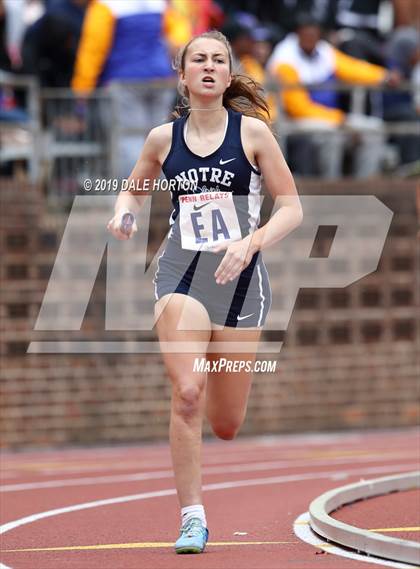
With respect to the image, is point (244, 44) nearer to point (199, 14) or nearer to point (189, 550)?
point (199, 14)

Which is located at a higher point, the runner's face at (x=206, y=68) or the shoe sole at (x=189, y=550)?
the runner's face at (x=206, y=68)

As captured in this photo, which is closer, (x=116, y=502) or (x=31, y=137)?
(x=116, y=502)

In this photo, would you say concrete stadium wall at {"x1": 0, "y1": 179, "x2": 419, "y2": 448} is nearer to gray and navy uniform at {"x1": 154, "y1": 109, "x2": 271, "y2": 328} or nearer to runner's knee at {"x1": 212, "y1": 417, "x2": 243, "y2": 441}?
runner's knee at {"x1": 212, "y1": 417, "x2": 243, "y2": 441}

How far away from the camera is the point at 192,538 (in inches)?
292

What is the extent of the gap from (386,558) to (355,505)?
2.58m

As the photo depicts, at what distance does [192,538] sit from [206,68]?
2435 mm

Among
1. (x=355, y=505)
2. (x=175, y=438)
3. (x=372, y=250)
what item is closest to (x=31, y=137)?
(x=372, y=250)

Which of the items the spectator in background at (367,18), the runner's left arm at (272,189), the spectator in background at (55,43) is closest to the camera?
the runner's left arm at (272,189)

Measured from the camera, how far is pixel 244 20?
17.0 metres

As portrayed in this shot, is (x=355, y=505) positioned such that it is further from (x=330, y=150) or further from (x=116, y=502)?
(x=330, y=150)

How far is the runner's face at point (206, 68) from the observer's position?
7.77 metres

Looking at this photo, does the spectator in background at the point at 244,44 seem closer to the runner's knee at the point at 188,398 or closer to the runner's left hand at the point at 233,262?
the runner's left hand at the point at 233,262

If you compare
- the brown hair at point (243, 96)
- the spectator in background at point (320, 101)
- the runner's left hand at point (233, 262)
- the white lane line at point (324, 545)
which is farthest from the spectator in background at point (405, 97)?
the runner's left hand at point (233, 262)

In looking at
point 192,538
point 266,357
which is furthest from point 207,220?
point 266,357
